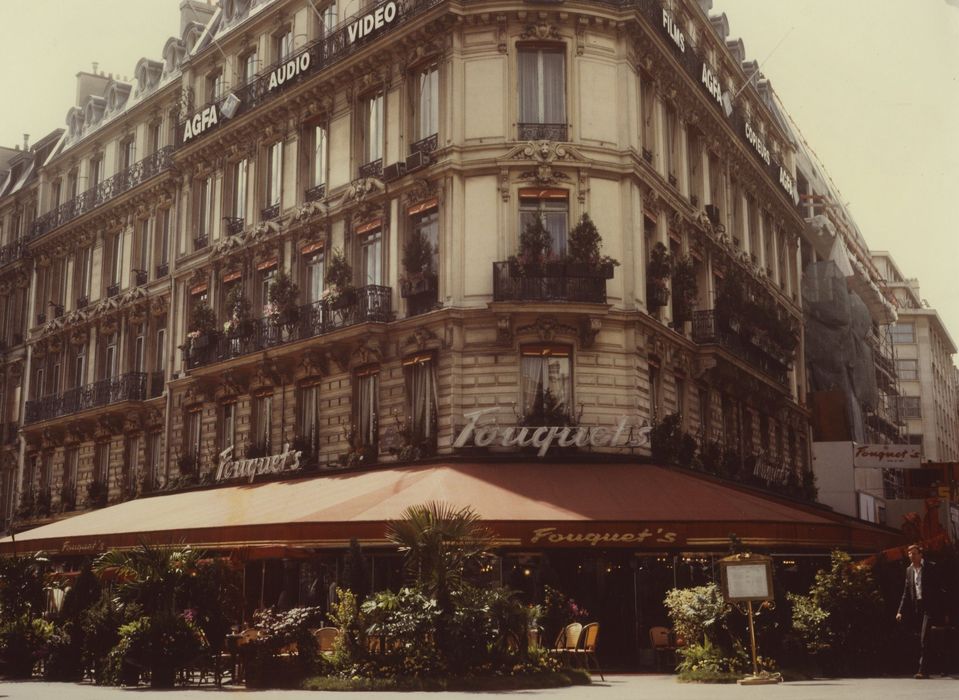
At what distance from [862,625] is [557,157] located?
11454 millimetres

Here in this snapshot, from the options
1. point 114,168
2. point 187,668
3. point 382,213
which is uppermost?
point 114,168

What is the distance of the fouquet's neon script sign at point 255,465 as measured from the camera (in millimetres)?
26469

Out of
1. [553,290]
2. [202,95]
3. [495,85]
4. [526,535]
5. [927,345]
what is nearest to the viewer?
[526,535]

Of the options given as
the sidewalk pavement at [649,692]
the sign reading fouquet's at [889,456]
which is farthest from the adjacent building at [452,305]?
the sidewalk pavement at [649,692]

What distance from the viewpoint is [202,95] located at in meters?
33.6

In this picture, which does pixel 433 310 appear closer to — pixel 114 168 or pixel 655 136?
pixel 655 136

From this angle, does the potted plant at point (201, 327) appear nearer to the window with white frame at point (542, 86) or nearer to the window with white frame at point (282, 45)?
the window with white frame at point (282, 45)

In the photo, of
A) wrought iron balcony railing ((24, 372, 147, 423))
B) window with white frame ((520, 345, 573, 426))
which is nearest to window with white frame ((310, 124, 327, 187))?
window with white frame ((520, 345, 573, 426))

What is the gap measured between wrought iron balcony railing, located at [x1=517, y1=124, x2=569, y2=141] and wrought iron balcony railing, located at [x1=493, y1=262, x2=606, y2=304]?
3.09 meters

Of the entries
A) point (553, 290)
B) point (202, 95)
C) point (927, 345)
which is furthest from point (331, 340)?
point (927, 345)

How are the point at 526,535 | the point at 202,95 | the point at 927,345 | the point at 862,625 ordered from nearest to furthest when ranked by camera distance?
the point at 862,625 → the point at 526,535 → the point at 202,95 → the point at 927,345

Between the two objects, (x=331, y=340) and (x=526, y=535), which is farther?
(x=331, y=340)

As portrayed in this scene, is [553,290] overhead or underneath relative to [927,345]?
underneath

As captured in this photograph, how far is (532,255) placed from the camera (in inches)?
900
